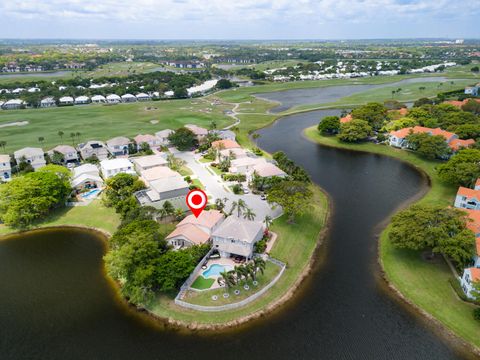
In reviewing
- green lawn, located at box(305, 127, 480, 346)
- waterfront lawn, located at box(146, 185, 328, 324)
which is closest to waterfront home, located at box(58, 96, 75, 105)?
waterfront lawn, located at box(146, 185, 328, 324)

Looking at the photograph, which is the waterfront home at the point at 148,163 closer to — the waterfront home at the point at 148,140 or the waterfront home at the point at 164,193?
the waterfront home at the point at 164,193

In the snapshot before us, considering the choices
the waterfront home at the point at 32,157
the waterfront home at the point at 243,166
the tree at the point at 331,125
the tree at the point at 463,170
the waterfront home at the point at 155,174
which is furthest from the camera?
the tree at the point at 331,125

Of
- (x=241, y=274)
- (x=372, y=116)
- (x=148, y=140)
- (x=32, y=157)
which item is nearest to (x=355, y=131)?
(x=372, y=116)

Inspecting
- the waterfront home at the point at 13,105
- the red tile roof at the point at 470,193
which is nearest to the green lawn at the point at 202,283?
the red tile roof at the point at 470,193

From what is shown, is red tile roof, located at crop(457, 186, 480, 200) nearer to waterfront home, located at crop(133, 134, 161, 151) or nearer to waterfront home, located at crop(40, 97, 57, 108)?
waterfront home, located at crop(133, 134, 161, 151)

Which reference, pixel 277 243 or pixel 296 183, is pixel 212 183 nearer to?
pixel 296 183

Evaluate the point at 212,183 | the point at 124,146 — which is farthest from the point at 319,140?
the point at 124,146

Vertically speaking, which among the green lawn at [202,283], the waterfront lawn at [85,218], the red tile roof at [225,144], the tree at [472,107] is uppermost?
the tree at [472,107]

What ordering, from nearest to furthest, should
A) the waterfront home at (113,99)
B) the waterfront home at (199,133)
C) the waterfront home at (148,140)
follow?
the waterfront home at (148,140) < the waterfront home at (199,133) < the waterfront home at (113,99)
